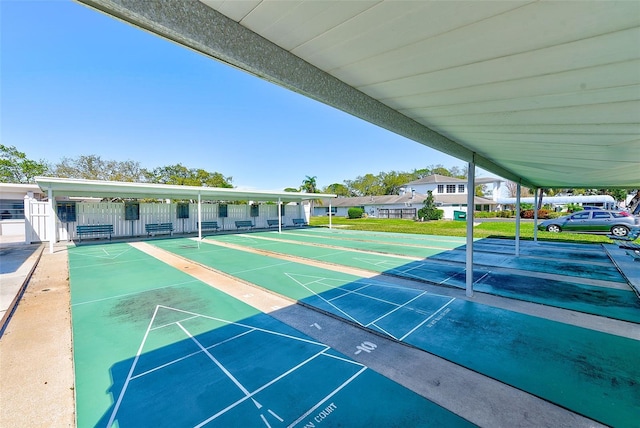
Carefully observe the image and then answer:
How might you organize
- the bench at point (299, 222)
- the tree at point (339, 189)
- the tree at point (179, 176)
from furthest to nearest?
the tree at point (339, 189), the tree at point (179, 176), the bench at point (299, 222)

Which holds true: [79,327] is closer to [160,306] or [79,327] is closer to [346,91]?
[160,306]

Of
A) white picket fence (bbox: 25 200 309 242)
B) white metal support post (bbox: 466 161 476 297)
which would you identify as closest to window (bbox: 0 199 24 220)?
white picket fence (bbox: 25 200 309 242)

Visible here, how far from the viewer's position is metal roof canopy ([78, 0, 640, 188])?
124 centimetres

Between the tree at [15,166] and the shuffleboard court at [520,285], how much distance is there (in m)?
39.0

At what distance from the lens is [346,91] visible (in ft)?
7.50

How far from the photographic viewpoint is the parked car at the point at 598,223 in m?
15.5

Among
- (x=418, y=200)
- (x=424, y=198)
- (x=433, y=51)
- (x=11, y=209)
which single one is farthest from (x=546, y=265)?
(x=11, y=209)

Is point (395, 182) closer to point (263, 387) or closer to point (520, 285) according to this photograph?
point (520, 285)

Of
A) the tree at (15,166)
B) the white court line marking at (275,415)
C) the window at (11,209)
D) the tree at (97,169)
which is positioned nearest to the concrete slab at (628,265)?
the white court line marking at (275,415)

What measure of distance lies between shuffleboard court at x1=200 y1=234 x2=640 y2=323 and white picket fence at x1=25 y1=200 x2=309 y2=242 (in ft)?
44.7

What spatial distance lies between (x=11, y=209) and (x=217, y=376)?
25.5 metres

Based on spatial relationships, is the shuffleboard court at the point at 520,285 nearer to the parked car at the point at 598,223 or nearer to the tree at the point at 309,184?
the parked car at the point at 598,223

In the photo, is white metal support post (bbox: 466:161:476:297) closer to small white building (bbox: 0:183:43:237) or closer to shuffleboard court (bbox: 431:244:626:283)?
shuffleboard court (bbox: 431:244:626:283)

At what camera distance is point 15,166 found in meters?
29.8
